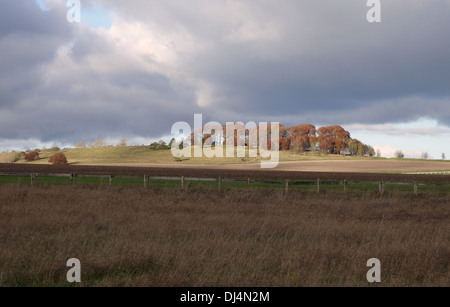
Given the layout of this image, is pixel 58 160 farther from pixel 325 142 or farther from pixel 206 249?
pixel 206 249

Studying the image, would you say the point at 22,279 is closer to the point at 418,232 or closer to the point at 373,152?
the point at 418,232

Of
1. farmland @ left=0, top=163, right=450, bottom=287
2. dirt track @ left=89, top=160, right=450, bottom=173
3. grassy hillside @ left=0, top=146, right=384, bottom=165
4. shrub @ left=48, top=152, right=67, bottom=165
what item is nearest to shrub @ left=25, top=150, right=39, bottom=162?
grassy hillside @ left=0, top=146, right=384, bottom=165

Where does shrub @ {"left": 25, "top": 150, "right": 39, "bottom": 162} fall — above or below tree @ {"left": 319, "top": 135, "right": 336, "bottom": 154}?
below

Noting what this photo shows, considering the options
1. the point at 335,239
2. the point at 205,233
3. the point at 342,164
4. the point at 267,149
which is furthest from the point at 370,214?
the point at 267,149

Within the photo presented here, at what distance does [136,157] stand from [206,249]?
286 feet

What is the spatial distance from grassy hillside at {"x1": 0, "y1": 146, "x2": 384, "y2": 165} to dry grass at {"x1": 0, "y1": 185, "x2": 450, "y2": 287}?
73.2 metres

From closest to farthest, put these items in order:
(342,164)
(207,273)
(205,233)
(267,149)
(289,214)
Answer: (207,273) < (205,233) < (289,214) < (342,164) < (267,149)

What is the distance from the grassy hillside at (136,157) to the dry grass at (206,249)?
73.2 metres

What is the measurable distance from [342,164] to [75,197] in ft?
229

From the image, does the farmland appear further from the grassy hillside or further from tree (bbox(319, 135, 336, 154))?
tree (bbox(319, 135, 336, 154))

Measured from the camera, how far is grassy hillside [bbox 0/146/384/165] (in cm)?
8794

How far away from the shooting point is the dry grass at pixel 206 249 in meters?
7.24

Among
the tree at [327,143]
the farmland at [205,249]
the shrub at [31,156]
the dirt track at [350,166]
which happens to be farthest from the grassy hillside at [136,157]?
the farmland at [205,249]

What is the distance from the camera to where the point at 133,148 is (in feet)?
343
